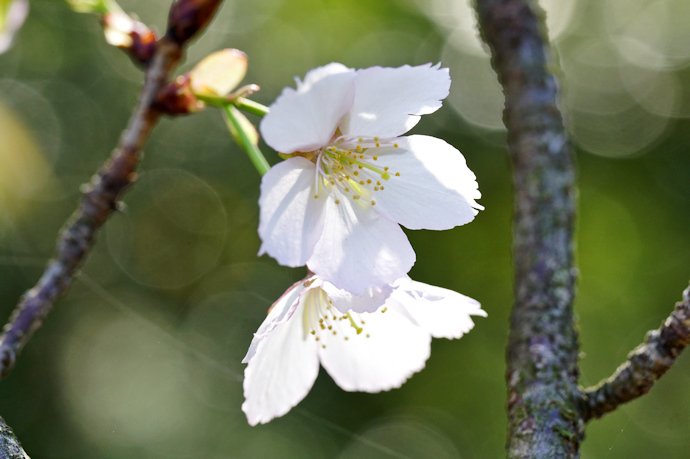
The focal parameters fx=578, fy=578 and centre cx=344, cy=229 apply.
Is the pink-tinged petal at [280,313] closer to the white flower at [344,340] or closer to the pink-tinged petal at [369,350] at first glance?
the white flower at [344,340]

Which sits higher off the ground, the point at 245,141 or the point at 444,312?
the point at 245,141

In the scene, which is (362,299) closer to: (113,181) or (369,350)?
(369,350)

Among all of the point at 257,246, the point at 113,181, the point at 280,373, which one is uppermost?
the point at 113,181

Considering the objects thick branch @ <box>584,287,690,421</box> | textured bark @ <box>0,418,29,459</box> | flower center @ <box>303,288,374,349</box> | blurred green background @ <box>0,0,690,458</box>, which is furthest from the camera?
blurred green background @ <box>0,0,690,458</box>

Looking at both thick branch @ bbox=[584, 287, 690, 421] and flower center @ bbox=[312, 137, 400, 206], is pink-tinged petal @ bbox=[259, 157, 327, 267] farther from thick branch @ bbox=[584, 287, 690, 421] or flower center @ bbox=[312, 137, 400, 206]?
thick branch @ bbox=[584, 287, 690, 421]

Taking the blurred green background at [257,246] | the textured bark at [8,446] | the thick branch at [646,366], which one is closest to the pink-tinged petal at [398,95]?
A: the thick branch at [646,366]

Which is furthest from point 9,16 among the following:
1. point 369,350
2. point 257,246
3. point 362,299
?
point 257,246

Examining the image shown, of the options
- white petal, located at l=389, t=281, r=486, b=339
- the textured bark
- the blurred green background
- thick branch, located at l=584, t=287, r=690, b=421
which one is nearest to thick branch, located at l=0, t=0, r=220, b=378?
the textured bark

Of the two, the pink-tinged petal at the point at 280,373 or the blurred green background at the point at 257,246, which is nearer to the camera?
the pink-tinged petal at the point at 280,373
